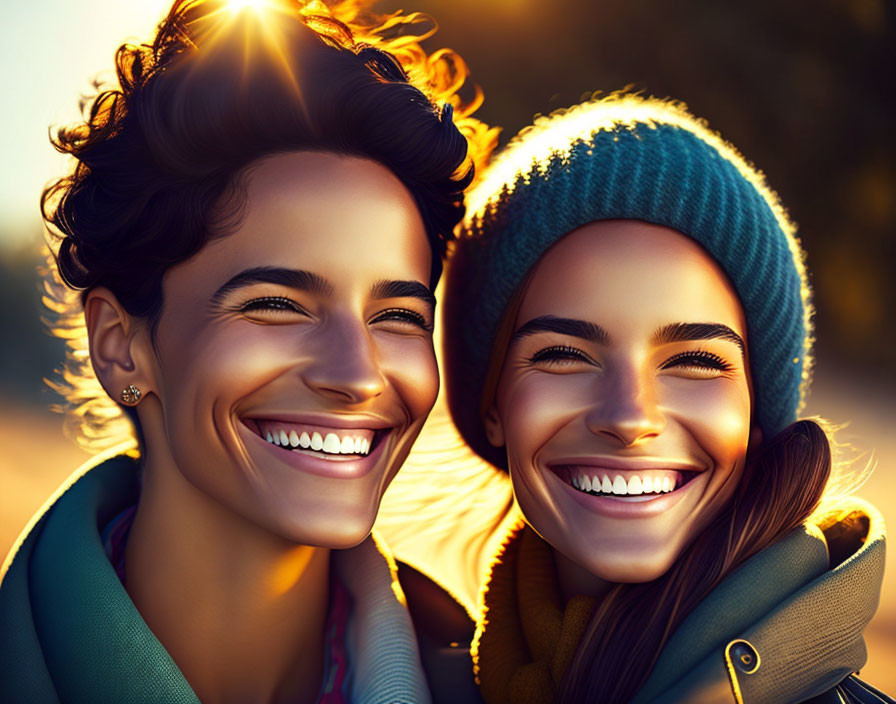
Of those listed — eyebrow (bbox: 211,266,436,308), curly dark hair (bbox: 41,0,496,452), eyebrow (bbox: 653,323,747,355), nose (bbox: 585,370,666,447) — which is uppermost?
curly dark hair (bbox: 41,0,496,452)

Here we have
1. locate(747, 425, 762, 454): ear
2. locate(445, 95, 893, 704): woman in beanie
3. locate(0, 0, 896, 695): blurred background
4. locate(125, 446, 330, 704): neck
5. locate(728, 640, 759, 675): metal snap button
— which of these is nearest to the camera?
locate(728, 640, 759, 675): metal snap button

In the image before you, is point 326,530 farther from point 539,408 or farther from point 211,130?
point 211,130

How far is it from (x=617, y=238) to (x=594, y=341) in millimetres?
267

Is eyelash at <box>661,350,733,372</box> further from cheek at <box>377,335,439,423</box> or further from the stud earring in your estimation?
the stud earring

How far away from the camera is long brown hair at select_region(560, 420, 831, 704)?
2080 mm

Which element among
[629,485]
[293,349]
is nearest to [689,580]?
[629,485]

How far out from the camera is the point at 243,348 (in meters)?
2.04

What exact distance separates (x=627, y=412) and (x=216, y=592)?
1.11 m

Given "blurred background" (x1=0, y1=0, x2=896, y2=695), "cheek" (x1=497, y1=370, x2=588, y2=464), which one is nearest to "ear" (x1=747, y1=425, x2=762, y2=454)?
"cheek" (x1=497, y1=370, x2=588, y2=464)

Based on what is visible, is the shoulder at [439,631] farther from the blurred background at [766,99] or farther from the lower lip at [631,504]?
the blurred background at [766,99]

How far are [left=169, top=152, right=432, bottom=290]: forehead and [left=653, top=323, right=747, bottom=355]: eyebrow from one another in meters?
0.62

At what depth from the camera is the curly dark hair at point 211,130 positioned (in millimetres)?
2107

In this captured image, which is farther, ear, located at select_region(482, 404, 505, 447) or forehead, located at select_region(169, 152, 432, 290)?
ear, located at select_region(482, 404, 505, 447)

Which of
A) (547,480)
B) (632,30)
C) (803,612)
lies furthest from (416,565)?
(632,30)
